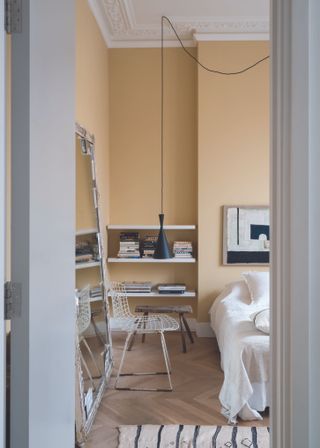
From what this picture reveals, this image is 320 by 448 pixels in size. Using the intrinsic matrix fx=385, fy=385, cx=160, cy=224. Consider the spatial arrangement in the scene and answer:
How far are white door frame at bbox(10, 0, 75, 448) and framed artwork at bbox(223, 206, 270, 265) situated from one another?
124 inches

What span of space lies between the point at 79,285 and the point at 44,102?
6.04 ft

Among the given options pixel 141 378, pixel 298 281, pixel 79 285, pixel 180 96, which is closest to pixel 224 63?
pixel 180 96

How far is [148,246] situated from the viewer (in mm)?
4691

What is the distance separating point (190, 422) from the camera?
8.54 feet

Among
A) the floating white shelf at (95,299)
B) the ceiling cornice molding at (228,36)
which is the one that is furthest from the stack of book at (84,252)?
the ceiling cornice molding at (228,36)

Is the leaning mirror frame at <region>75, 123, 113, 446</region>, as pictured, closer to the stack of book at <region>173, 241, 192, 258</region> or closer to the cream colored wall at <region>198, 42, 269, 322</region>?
the stack of book at <region>173, 241, 192, 258</region>

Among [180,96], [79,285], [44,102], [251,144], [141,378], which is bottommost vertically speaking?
[141,378]

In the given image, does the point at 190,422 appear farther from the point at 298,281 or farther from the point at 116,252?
the point at 116,252

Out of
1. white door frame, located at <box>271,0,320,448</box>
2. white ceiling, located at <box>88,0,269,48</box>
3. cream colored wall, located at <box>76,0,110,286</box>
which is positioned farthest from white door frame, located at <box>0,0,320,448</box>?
white ceiling, located at <box>88,0,269,48</box>

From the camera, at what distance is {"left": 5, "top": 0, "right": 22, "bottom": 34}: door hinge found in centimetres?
114

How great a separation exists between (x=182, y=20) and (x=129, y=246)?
8.83 feet

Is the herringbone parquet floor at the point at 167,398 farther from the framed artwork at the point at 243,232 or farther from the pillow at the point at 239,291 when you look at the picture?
the framed artwork at the point at 243,232

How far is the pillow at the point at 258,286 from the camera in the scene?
384 centimetres

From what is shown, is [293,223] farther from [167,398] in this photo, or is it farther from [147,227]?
[147,227]
